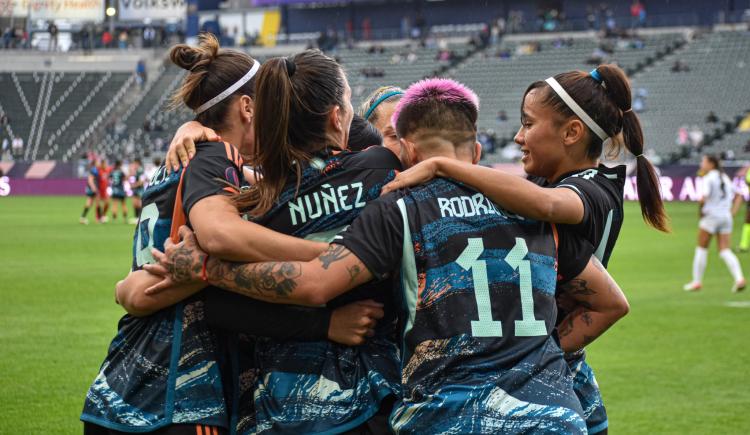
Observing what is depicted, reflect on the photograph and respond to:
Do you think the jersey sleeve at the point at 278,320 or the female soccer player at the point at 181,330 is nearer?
the jersey sleeve at the point at 278,320

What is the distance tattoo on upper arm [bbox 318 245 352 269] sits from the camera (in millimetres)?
3166

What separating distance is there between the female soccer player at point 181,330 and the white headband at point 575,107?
1139 mm

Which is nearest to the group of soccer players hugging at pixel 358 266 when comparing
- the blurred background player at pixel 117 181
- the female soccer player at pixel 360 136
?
the female soccer player at pixel 360 136

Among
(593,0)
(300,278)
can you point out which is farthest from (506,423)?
(593,0)

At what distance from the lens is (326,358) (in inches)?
134

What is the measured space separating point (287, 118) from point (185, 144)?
20.9 inches

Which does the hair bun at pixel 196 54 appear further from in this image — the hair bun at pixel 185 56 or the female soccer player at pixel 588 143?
the female soccer player at pixel 588 143

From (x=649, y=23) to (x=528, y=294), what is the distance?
2170 inches

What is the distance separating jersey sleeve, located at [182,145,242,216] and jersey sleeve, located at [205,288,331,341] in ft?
1.20

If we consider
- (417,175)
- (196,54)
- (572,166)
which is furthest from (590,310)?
(196,54)

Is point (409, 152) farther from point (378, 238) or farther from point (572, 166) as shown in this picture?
point (572, 166)

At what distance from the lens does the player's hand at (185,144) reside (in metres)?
3.68

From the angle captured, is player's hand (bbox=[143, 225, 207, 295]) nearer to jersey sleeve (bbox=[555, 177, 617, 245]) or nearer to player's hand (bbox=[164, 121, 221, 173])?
player's hand (bbox=[164, 121, 221, 173])

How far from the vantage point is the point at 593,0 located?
2375 inches
